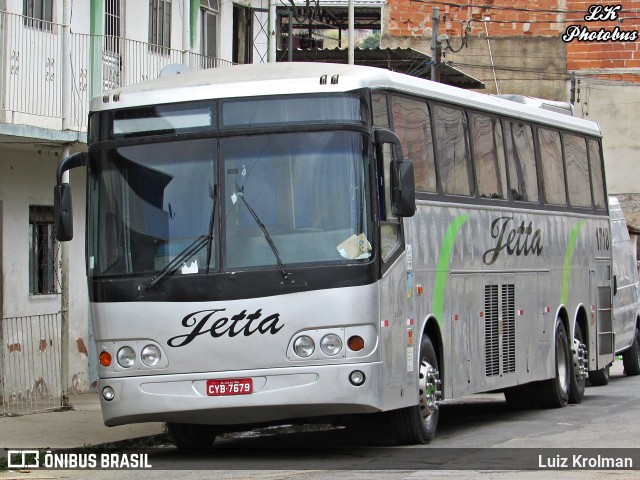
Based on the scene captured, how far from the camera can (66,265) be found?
1686 centimetres

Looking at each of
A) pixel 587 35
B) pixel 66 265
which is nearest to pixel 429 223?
pixel 66 265

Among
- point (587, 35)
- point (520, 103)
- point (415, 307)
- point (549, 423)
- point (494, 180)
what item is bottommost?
point (549, 423)

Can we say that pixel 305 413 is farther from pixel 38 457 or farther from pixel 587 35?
pixel 587 35

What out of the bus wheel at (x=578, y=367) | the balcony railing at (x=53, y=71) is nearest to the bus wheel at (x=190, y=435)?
the balcony railing at (x=53, y=71)

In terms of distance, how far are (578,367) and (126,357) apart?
27.3ft

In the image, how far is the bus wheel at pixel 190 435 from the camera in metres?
13.0

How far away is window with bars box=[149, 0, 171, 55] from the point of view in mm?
21688

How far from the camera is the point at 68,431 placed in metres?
14.6

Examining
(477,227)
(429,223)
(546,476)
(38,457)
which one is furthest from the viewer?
(477,227)

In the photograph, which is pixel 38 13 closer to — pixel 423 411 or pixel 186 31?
pixel 186 31

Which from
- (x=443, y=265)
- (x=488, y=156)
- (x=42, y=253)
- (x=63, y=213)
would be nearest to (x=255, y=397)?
(x=63, y=213)

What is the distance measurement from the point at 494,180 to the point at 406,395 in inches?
155

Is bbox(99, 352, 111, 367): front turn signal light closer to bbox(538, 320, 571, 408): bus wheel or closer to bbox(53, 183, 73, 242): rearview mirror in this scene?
bbox(53, 183, 73, 242): rearview mirror

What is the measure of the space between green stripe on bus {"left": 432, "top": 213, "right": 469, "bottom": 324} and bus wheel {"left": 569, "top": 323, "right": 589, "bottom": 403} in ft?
15.1
